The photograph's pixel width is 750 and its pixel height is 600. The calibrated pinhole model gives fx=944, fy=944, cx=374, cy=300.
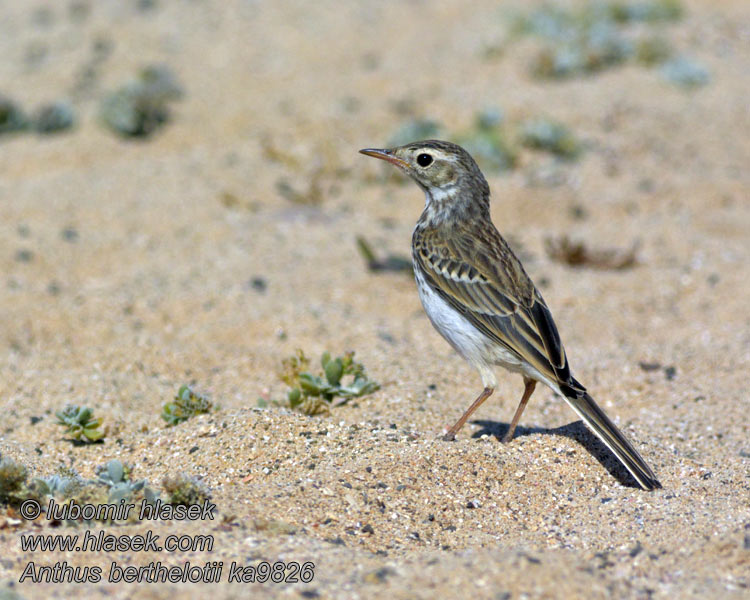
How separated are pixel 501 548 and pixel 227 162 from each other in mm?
7752

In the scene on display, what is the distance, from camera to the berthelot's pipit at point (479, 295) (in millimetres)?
5066

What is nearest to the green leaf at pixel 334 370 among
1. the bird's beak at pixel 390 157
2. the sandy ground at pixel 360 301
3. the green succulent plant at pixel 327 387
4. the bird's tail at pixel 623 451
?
the green succulent plant at pixel 327 387

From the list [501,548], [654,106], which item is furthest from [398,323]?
[654,106]

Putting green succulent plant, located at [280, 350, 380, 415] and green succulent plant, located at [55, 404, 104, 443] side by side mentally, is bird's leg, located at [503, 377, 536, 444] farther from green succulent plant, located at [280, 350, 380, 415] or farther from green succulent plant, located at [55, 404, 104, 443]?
green succulent plant, located at [55, 404, 104, 443]

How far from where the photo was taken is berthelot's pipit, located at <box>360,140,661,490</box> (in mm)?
5066

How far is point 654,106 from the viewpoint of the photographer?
12.4 m

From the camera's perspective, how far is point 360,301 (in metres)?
8.42

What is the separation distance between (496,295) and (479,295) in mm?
98

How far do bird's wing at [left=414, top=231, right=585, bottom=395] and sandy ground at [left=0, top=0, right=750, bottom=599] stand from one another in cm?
54

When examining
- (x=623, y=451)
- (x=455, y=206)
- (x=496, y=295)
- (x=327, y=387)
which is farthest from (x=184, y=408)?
(x=623, y=451)

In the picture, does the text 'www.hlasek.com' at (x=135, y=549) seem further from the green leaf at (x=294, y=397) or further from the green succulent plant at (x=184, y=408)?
the green leaf at (x=294, y=397)

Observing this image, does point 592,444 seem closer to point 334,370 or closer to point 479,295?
point 479,295

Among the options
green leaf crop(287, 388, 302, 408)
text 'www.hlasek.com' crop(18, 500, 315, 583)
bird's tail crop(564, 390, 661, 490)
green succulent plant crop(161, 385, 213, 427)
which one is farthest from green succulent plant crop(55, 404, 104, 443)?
bird's tail crop(564, 390, 661, 490)

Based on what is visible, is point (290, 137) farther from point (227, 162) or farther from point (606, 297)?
point (606, 297)
